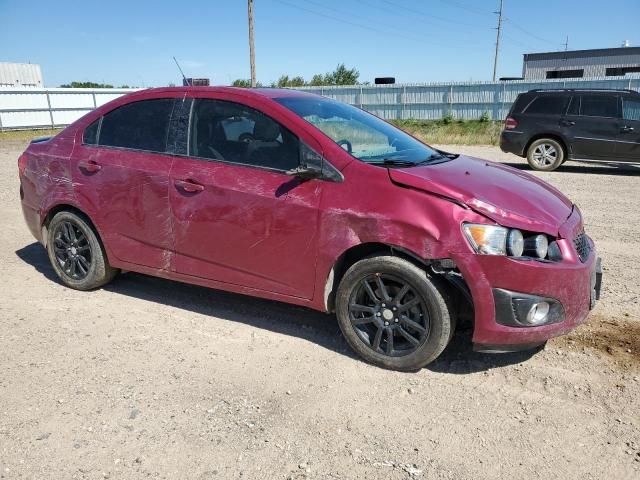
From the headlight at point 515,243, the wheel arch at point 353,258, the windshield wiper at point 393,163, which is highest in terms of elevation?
the windshield wiper at point 393,163

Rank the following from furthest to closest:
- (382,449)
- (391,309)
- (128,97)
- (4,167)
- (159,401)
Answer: (4,167), (128,97), (391,309), (159,401), (382,449)

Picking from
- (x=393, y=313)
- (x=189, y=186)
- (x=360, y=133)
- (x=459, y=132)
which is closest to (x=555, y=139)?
A: (x=459, y=132)

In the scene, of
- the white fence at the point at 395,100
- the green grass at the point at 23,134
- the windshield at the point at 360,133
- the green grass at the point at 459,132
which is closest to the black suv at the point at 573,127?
the green grass at the point at 459,132

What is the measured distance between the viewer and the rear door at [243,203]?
3551 mm

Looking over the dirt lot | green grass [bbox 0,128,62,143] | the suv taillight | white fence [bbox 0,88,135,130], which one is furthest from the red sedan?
white fence [bbox 0,88,135,130]

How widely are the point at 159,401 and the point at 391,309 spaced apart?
1508mm

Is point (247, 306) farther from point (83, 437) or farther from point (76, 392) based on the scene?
point (83, 437)

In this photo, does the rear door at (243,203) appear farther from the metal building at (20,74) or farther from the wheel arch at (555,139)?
the metal building at (20,74)

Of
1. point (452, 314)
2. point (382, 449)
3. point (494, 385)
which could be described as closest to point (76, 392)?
point (382, 449)

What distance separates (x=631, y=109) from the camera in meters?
11.7

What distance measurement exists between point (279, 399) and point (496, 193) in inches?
72.1

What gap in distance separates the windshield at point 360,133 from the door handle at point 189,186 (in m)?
0.85

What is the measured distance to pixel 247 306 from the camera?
451cm

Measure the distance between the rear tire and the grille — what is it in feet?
12.3
